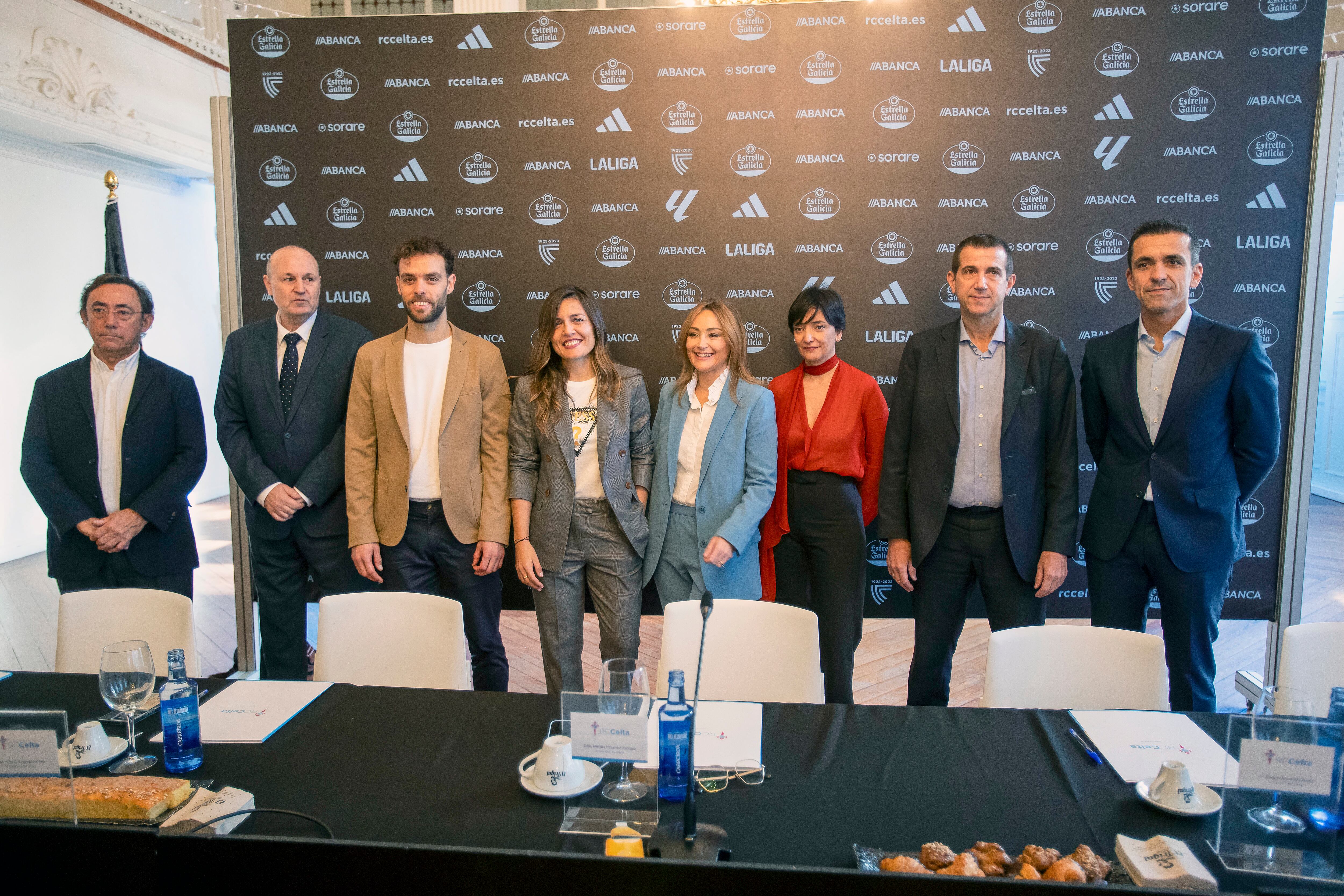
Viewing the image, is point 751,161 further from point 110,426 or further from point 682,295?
point 110,426

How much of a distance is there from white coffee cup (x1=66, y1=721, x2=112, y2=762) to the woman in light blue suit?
5.44ft

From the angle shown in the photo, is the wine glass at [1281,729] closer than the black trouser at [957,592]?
Yes

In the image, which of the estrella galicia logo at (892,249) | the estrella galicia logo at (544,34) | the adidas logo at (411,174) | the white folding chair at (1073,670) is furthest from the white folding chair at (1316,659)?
the adidas logo at (411,174)

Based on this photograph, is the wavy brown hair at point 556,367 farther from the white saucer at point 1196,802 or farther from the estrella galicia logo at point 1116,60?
the estrella galicia logo at point 1116,60

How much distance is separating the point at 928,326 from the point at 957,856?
2599 mm

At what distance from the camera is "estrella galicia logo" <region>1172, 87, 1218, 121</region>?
10.4 feet

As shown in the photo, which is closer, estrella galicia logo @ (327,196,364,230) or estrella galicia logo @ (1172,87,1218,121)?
estrella galicia logo @ (1172,87,1218,121)

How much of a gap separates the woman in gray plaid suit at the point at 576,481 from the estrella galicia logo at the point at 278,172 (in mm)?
1574

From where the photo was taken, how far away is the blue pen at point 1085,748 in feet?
4.85

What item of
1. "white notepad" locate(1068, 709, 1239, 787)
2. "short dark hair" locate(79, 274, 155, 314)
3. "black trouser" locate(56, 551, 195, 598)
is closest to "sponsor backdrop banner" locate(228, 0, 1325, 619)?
"short dark hair" locate(79, 274, 155, 314)

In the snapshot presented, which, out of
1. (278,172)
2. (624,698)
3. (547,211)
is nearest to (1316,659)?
(624,698)

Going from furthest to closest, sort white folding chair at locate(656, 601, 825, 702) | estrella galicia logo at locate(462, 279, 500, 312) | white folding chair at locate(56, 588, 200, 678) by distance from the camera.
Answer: estrella galicia logo at locate(462, 279, 500, 312)
white folding chair at locate(56, 588, 200, 678)
white folding chair at locate(656, 601, 825, 702)

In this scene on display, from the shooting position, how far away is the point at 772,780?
142 centimetres

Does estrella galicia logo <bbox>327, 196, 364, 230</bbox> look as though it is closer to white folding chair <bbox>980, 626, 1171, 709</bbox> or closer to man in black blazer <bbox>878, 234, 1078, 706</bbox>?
man in black blazer <bbox>878, 234, 1078, 706</bbox>
